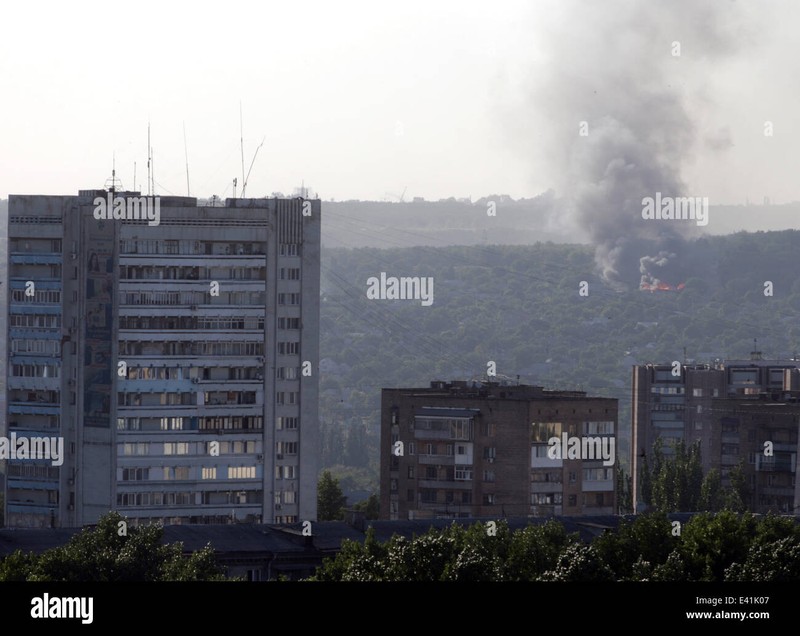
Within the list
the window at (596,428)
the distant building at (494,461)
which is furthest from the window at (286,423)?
the window at (596,428)

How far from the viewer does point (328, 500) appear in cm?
14500

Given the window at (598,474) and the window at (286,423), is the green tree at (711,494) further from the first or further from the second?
the window at (286,423)

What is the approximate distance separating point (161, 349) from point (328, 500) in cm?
1669

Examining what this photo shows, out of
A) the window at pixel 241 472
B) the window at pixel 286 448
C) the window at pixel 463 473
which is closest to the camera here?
the window at pixel 241 472

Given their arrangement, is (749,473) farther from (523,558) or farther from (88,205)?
(523,558)

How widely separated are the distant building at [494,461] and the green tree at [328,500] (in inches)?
145

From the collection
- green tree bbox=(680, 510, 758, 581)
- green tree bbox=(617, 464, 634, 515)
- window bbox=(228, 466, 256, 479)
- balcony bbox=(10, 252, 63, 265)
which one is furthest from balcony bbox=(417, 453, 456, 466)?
green tree bbox=(680, 510, 758, 581)

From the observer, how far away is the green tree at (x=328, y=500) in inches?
5561

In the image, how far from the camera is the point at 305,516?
135 meters

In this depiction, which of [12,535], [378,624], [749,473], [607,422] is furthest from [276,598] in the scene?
[749,473]

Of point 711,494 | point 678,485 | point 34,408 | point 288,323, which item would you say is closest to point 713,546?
point 288,323

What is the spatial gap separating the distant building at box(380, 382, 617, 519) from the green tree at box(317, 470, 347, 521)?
3.68m

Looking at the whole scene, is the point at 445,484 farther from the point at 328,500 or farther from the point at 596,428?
the point at 596,428

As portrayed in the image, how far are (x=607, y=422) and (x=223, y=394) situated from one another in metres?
27.9
